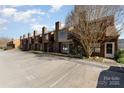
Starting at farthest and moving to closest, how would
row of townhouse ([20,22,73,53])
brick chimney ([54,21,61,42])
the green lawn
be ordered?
1. brick chimney ([54,21,61,42])
2. row of townhouse ([20,22,73,53])
3. the green lawn

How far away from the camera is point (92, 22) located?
23219mm

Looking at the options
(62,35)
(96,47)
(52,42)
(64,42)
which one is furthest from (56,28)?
(96,47)

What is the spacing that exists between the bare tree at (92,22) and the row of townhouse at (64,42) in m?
0.41

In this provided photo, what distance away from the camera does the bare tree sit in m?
22.9

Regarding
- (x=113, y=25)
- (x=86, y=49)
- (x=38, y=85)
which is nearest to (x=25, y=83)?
(x=38, y=85)

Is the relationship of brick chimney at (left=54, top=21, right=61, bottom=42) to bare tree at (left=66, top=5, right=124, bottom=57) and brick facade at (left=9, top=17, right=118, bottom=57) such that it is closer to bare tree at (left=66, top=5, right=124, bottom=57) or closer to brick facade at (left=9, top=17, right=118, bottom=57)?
brick facade at (left=9, top=17, right=118, bottom=57)

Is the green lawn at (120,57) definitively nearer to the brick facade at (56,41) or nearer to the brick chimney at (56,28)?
the brick facade at (56,41)

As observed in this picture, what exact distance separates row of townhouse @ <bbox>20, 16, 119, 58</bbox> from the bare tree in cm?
41

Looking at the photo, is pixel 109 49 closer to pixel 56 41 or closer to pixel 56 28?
pixel 56 41

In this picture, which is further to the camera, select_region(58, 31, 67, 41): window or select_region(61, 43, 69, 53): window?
select_region(58, 31, 67, 41): window

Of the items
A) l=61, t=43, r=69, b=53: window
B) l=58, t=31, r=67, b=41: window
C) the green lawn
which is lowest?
the green lawn

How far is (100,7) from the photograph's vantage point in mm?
22828

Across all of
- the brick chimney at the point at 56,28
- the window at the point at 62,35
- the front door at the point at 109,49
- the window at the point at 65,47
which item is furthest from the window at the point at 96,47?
the brick chimney at the point at 56,28

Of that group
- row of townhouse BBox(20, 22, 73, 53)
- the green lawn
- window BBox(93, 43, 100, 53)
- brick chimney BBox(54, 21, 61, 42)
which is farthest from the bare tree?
brick chimney BBox(54, 21, 61, 42)
